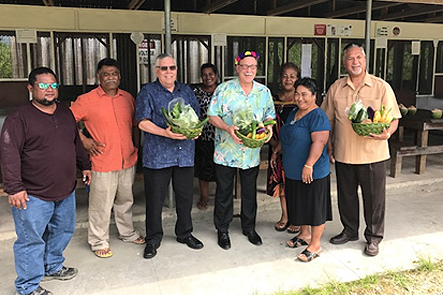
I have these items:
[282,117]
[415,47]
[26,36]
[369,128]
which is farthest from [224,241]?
[415,47]

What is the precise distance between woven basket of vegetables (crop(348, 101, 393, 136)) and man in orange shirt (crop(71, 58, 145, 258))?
64.3 inches

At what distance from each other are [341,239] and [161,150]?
1641 mm

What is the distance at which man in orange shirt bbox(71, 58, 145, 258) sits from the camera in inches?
117

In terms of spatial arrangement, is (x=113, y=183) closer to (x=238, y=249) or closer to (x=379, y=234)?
(x=238, y=249)

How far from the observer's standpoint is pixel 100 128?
3012mm

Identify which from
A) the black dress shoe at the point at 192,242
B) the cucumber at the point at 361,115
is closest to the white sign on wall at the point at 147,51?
the black dress shoe at the point at 192,242

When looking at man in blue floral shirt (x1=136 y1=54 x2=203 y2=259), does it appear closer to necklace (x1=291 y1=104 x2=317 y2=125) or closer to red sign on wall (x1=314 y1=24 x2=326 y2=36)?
necklace (x1=291 y1=104 x2=317 y2=125)

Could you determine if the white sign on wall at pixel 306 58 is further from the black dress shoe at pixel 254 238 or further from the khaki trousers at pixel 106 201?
the khaki trousers at pixel 106 201

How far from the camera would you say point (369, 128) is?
9.44 feet

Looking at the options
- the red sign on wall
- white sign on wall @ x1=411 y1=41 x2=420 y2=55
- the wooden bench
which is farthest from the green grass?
white sign on wall @ x1=411 y1=41 x2=420 y2=55

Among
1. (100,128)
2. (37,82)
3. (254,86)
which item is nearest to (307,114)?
(254,86)

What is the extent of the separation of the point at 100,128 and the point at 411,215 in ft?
10.0

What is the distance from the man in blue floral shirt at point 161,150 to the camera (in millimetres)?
2977

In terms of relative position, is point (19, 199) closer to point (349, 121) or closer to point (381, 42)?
point (349, 121)
